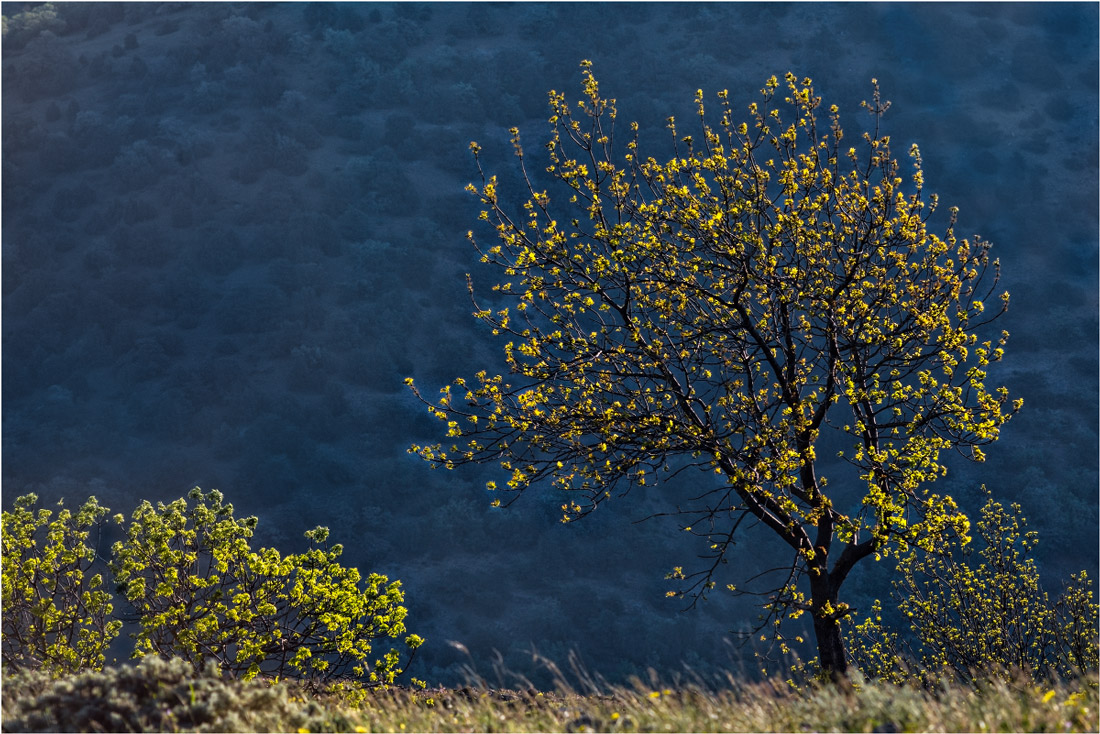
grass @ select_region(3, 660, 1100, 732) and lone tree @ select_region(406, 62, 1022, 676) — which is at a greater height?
lone tree @ select_region(406, 62, 1022, 676)

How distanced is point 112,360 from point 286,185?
1870cm

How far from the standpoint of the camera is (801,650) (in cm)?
3959

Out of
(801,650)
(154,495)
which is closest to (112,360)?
(154,495)

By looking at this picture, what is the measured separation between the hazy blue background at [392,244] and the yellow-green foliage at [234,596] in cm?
1948

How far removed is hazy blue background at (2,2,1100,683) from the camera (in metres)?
42.9

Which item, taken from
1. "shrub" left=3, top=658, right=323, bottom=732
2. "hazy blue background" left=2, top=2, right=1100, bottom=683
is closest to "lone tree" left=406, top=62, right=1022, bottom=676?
"shrub" left=3, top=658, right=323, bottom=732

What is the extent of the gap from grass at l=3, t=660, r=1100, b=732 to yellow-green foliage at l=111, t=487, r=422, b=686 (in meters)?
4.63

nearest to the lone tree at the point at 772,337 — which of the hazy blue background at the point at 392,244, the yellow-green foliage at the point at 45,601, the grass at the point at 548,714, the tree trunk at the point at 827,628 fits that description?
the tree trunk at the point at 827,628

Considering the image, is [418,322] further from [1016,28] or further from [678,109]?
[1016,28]

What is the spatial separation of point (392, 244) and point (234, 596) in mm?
49658

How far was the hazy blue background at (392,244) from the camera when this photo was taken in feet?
141

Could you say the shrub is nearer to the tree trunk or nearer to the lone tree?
the lone tree

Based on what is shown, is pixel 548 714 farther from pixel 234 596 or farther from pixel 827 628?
pixel 234 596

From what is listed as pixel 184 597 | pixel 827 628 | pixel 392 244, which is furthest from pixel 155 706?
pixel 392 244
